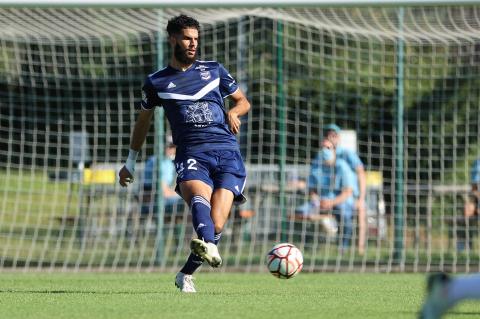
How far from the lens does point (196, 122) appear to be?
26.8ft

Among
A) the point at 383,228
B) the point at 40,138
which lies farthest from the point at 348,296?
the point at 40,138

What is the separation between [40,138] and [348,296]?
780 cm

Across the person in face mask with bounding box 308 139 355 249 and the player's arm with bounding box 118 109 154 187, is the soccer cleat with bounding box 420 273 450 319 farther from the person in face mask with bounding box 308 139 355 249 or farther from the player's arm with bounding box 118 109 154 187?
the person in face mask with bounding box 308 139 355 249

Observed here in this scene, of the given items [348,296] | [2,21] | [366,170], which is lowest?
[348,296]

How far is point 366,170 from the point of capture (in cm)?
1534

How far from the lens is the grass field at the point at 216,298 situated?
6.39m

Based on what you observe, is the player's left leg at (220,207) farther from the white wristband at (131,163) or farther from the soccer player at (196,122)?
the white wristband at (131,163)

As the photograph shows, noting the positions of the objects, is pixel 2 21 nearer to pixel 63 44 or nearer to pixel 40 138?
pixel 63 44

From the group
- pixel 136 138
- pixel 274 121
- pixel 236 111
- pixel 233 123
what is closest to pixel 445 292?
pixel 233 123

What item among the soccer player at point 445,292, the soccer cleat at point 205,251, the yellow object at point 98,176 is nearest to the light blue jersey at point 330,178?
the yellow object at point 98,176

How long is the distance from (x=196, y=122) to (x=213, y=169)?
0.39m

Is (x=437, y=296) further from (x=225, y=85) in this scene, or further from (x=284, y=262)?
(x=225, y=85)

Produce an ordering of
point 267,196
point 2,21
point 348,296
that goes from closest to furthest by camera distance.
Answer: point 348,296 → point 2,21 → point 267,196

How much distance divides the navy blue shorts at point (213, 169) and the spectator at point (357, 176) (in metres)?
5.73
